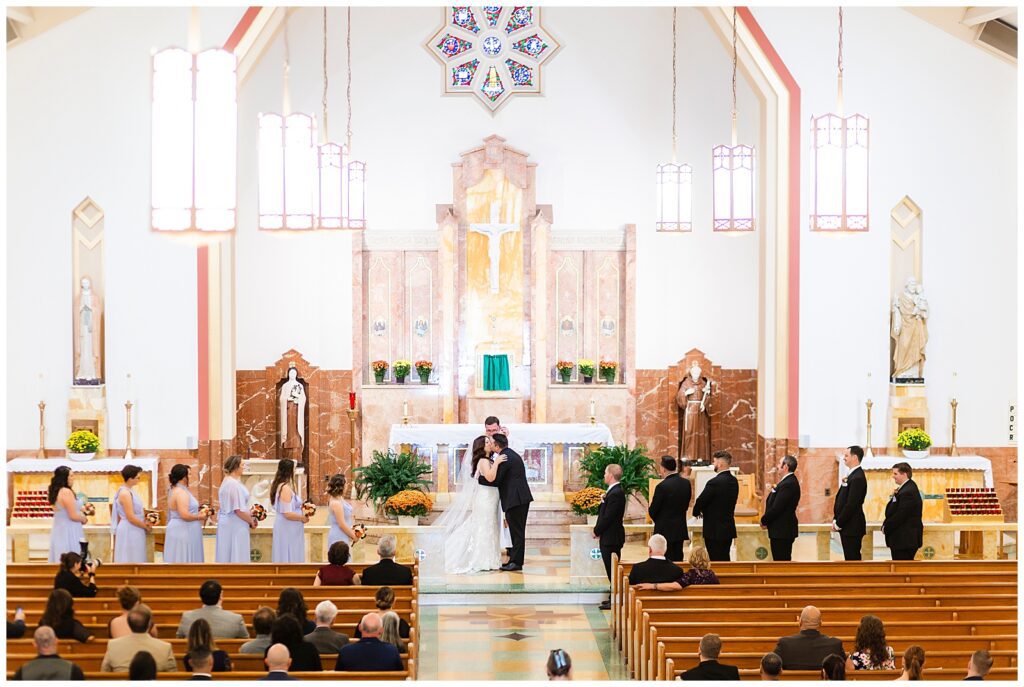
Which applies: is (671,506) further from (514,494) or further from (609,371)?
(609,371)

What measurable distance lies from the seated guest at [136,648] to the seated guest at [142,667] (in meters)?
0.75

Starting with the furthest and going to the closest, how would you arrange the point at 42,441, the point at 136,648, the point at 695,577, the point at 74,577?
the point at 42,441 < the point at 695,577 < the point at 74,577 < the point at 136,648

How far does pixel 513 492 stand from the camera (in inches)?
509

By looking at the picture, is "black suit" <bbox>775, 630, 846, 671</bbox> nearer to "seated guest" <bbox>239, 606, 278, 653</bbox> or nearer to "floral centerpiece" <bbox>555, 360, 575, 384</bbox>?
"seated guest" <bbox>239, 606, 278, 653</bbox>

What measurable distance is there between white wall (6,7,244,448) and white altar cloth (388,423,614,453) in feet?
8.97

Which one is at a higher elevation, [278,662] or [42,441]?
[42,441]

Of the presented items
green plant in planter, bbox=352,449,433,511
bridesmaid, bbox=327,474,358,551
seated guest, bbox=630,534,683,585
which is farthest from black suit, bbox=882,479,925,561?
green plant in planter, bbox=352,449,433,511

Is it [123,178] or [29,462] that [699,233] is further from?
[29,462]

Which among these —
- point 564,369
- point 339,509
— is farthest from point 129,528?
point 564,369

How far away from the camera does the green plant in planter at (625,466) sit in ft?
50.0

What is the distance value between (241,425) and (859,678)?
12.6m

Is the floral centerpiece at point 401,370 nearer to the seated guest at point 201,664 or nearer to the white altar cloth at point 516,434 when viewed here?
the white altar cloth at point 516,434

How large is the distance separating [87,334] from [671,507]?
27.1 ft

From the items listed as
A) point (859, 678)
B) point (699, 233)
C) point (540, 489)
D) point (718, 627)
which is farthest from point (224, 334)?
point (859, 678)
